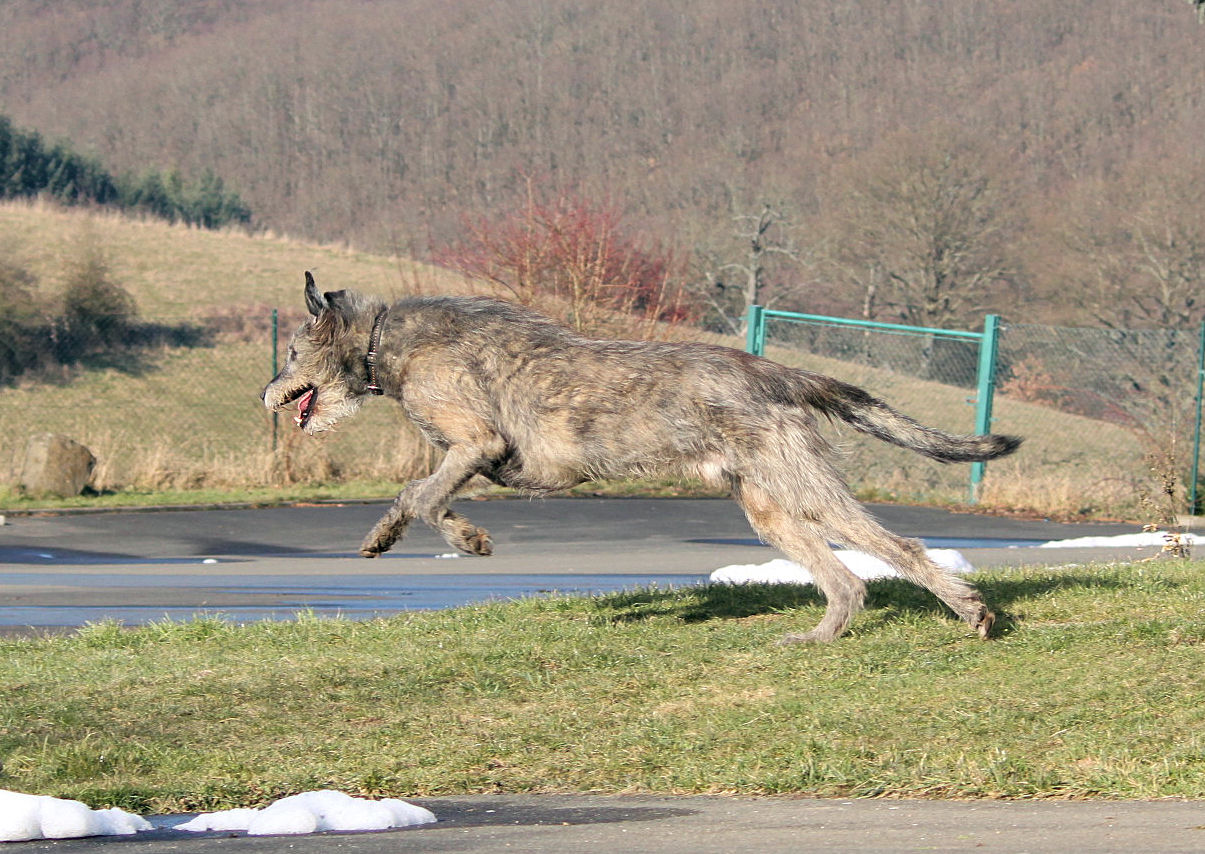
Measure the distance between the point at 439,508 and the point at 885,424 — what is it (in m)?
2.41

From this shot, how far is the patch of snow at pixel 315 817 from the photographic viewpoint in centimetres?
535

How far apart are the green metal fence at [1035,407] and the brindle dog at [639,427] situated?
1.83 ft

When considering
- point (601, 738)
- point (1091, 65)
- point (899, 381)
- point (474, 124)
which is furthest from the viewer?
point (474, 124)

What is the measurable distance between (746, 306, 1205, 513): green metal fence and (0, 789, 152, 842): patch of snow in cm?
427

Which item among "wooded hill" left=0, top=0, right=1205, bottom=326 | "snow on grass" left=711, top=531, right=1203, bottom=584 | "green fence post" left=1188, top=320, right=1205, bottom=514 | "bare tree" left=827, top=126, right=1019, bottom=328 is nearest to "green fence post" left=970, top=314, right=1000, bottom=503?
"green fence post" left=1188, top=320, right=1205, bottom=514

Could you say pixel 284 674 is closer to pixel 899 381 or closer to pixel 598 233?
pixel 598 233

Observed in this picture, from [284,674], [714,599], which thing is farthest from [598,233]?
[284,674]

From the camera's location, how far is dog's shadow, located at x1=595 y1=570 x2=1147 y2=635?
8.63 metres

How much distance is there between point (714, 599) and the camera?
902 cm

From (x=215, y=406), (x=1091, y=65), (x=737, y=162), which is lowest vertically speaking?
(x=215, y=406)

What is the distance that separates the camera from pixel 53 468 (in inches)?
749

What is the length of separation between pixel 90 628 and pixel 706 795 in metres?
4.69

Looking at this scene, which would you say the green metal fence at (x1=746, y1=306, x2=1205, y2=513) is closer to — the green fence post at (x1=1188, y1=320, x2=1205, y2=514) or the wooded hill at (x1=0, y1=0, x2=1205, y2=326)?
the green fence post at (x1=1188, y1=320, x2=1205, y2=514)

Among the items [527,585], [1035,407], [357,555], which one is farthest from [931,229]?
[527,585]
